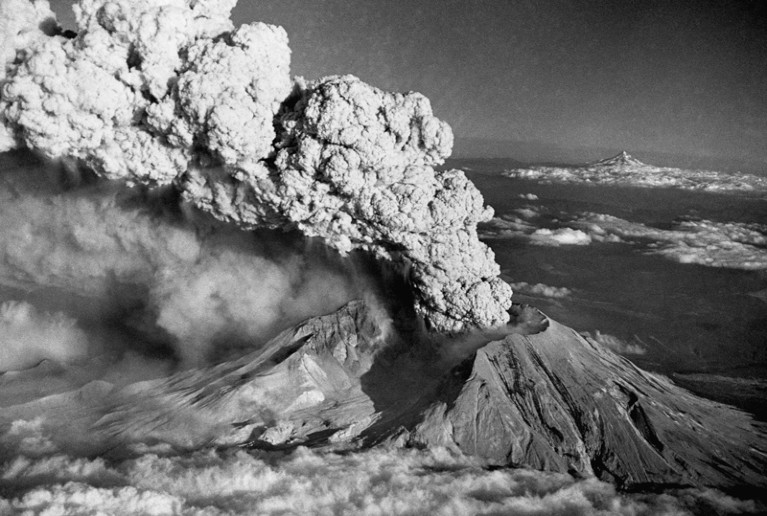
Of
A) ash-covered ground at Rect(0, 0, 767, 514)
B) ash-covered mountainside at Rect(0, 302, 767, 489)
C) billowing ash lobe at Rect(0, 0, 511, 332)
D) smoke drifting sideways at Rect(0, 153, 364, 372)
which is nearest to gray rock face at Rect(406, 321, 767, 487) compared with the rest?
ash-covered mountainside at Rect(0, 302, 767, 489)

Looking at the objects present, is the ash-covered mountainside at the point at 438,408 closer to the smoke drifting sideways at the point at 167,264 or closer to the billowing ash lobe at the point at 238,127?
the smoke drifting sideways at the point at 167,264

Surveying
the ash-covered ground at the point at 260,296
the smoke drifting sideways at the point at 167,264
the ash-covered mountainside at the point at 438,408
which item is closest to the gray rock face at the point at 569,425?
the ash-covered mountainside at the point at 438,408

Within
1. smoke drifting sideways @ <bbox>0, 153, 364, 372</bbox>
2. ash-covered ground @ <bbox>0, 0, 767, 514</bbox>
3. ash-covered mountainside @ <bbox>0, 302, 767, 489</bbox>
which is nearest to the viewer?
ash-covered ground @ <bbox>0, 0, 767, 514</bbox>

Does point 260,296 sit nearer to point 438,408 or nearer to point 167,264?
point 167,264

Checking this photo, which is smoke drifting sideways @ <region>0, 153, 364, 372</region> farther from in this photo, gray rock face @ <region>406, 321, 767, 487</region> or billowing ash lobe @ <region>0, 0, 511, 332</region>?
gray rock face @ <region>406, 321, 767, 487</region>

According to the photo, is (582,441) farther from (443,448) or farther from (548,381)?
(443,448)

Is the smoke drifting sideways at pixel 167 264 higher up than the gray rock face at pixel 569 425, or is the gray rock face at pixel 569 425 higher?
the smoke drifting sideways at pixel 167 264
